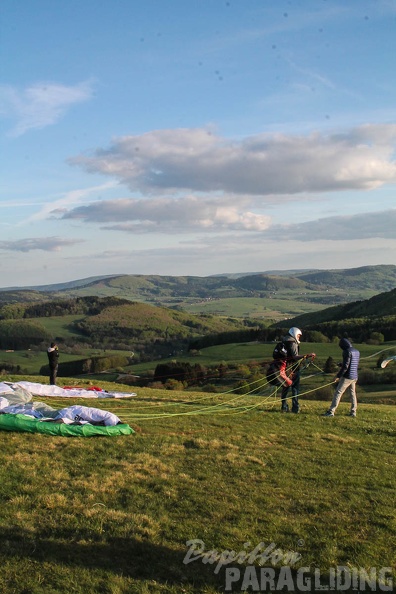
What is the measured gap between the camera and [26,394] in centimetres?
1614

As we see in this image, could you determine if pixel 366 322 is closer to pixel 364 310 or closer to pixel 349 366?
pixel 364 310

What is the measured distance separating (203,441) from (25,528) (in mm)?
6259

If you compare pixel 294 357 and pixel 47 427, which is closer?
pixel 47 427

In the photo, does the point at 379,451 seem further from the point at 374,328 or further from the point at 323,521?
the point at 374,328

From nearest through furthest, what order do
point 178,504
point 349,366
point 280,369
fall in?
point 178,504 < point 349,366 < point 280,369

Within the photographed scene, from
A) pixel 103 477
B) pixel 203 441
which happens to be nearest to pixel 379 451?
pixel 203 441

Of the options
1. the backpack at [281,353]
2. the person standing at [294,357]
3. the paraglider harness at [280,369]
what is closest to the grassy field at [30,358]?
the person standing at [294,357]

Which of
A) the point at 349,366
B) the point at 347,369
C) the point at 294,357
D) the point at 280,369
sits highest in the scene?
→ the point at 294,357

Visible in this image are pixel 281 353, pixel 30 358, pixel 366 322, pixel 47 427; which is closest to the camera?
pixel 47 427

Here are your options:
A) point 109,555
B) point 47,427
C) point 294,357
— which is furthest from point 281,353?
point 109,555

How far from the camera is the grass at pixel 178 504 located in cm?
660

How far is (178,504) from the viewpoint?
8.76 metres

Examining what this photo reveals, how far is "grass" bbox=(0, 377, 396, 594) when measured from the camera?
6598 millimetres

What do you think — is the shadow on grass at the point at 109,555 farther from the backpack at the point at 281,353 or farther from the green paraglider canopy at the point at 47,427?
the backpack at the point at 281,353
